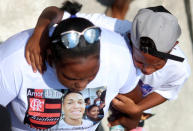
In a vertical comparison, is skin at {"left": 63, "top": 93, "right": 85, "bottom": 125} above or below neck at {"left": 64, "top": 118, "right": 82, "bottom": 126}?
above

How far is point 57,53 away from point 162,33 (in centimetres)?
64

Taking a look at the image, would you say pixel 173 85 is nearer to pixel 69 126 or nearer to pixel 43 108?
pixel 69 126

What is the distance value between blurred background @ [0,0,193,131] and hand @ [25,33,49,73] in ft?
5.49

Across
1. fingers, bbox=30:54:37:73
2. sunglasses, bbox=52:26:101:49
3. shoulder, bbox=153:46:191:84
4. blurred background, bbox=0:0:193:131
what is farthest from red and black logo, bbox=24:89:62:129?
blurred background, bbox=0:0:193:131

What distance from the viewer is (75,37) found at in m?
1.44

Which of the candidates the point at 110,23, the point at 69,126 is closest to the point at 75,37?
the point at 69,126

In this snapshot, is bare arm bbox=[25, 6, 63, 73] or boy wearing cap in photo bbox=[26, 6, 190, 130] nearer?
bare arm bbox=[25, 6, 63, 73]

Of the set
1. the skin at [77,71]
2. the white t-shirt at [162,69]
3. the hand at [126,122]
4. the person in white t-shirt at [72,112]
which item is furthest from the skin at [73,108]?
the hand at [126,122]

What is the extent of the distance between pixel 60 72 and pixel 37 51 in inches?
6.5

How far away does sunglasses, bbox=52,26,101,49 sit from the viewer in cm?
143

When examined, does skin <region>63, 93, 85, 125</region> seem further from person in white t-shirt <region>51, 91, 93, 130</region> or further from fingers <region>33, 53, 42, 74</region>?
fingers <region>33, 53, 42, 74</region>

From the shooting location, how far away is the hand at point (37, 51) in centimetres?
157

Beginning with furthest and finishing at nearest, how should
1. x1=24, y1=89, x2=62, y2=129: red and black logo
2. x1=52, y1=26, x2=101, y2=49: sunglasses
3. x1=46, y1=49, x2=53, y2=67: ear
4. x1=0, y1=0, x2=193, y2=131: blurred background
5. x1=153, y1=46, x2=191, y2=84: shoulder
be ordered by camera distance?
x1=0, y1=0, x2=193, y2=131: blurred background, x1=153, y1=46, x2=191, y2=84: shoulder, x1=24, y1=89, x2=62, y2=129: red and black logo, x1=46, y1=49, x2=53, y2=67: ear, x1=52, y1=26, x2=101, y2=49: sunglasses

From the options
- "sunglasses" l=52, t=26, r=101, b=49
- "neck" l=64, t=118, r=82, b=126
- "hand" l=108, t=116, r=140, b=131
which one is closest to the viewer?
"sunglasses" l=52, t=26, r=101, b=49
